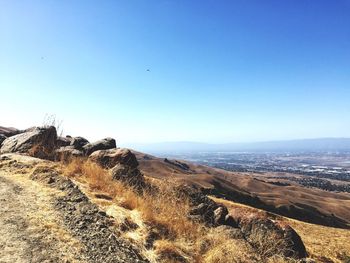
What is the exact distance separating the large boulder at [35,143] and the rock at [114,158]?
2308mm

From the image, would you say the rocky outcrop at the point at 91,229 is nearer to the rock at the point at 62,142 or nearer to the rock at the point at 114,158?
the rock at the point at 114,158

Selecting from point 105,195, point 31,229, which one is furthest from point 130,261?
point 105,195

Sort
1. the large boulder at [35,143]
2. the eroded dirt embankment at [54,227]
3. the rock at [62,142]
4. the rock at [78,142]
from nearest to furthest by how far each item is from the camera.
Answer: the eroded dirt embankment at [54,227]
the large boulder at [35,143]
the rock at [62,142]
the rock at [78,142]

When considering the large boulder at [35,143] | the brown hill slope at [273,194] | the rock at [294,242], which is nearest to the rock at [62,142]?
the large boulder at [35,143]

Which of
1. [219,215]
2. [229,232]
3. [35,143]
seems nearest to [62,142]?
[35,143]

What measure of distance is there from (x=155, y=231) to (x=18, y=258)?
2859mm

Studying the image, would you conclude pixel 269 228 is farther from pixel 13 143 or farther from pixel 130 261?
pixel 13 143

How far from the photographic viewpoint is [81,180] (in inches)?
442

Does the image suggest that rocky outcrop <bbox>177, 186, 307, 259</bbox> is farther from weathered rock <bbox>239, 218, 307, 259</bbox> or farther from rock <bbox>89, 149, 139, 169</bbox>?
rock <bbox>89, 149, 139, 169</bbox>

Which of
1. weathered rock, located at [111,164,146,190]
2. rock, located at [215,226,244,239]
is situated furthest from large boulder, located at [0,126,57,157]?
rock, located at [215,226,244,239]

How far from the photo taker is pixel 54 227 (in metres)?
6.55

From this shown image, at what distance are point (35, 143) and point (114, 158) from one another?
4.17 m

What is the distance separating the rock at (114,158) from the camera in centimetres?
1546

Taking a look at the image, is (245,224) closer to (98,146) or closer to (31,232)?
(31,232)
